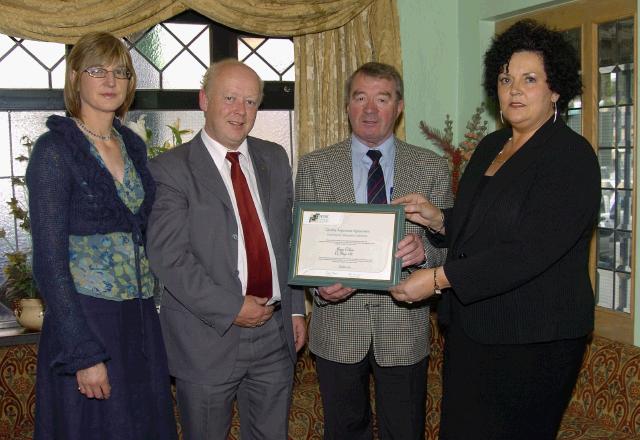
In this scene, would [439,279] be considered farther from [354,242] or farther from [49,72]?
[49,72]

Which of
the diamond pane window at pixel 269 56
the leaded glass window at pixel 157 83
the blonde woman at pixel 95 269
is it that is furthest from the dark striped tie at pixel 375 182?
the diamond pane window at pixel 269 56

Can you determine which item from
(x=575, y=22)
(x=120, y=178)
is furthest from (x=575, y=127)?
(x=120, y=178)

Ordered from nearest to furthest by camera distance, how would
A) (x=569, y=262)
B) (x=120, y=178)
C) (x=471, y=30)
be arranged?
(x=569, y=262) → (x=120, y=178) → (x=471, y=30)

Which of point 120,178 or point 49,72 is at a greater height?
point 49,72

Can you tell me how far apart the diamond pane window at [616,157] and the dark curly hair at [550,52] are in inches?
62.9

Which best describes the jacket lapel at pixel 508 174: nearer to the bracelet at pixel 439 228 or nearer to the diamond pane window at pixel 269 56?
the bracelet at pixel 439 228

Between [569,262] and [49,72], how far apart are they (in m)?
3.20

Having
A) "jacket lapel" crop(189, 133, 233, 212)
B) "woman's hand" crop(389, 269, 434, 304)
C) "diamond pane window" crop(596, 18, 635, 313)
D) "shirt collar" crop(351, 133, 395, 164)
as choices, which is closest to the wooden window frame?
"diamond pane window" crop(596, 18, 635, 313)

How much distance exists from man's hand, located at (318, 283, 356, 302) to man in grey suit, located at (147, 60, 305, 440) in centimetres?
15

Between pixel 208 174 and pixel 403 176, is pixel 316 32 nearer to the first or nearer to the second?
pixel 403 176

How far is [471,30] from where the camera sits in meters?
4.88

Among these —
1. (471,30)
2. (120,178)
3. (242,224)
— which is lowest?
(242,224)

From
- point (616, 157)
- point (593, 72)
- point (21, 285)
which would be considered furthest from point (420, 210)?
point (21, 285)

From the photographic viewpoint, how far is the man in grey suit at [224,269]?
2.58m
